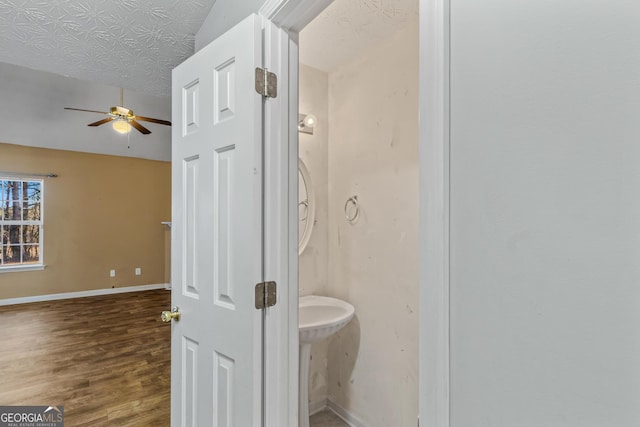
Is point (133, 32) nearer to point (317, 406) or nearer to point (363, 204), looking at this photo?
point (363, 204)

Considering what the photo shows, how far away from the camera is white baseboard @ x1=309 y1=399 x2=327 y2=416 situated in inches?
87.1

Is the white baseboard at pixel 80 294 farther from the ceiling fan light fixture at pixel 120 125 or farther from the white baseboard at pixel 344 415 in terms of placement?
the white baseboard at pixel 344 415

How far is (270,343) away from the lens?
44.8 inches

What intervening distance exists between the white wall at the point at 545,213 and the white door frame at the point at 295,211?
22 mm

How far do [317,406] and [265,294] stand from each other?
1.57 meters

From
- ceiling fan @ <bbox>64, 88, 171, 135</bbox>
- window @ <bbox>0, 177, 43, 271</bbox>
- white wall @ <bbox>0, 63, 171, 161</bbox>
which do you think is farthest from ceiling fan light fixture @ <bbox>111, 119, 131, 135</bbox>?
window @ <bbox>0, 177, 43, 271</bbox>

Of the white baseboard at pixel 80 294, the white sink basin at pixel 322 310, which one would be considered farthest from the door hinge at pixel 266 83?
the white baseboard at pixel 80 294

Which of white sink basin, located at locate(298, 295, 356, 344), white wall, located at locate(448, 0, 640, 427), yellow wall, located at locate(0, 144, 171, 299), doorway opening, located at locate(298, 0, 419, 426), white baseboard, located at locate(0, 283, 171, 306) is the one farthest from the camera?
yellow wall, located at locate(0, 144, 171, 299)

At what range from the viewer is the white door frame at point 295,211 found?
1.97 ft

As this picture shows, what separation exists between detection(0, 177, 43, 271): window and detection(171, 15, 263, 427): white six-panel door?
551 centimetres

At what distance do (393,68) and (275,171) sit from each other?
120 centimetres

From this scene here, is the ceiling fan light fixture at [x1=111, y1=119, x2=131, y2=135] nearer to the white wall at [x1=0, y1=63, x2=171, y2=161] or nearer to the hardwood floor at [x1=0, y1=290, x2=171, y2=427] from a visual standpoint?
the white wall at [x1=0, y1=63, x2=171, y2=161]

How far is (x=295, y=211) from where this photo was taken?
4.07ft

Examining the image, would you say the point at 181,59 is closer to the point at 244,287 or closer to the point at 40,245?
the point at 244,287
